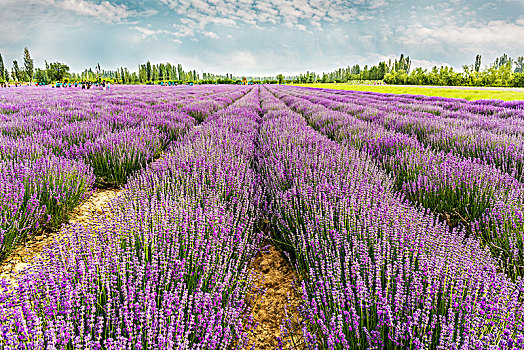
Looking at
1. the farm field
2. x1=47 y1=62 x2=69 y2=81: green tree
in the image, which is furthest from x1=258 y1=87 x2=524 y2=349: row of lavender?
x1=47 y1=62 x2=69 y2=81: green tree

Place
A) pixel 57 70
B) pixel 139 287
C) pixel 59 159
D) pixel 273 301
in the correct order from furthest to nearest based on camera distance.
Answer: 1. pixel 57 70
2. pixel 59 159
3. pixel 273 301
4. pixel 139 287

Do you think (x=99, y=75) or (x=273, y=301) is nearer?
(x=273, y=301)

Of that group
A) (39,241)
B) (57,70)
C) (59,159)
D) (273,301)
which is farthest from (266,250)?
(57,70)

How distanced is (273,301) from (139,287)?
2.97ft

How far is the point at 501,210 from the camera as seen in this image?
6.83 ft

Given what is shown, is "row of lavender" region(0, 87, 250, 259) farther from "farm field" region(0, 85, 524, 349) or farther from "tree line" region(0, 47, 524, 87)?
"tree line" region(0, 47, 524, 87)

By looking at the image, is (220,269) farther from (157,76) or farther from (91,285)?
(157,76)

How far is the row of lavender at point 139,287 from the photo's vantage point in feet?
3.04

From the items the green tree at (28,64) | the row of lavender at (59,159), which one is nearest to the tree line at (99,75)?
the green tree at (28,64)

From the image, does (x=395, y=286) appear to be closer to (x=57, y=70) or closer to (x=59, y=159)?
(x=59, y=159)

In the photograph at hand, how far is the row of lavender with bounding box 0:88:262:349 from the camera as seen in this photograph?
93cm

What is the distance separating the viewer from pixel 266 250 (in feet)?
7.82

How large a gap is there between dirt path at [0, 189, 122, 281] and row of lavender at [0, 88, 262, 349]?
0.34 meters

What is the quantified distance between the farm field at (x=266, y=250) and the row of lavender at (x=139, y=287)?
0.03ft
